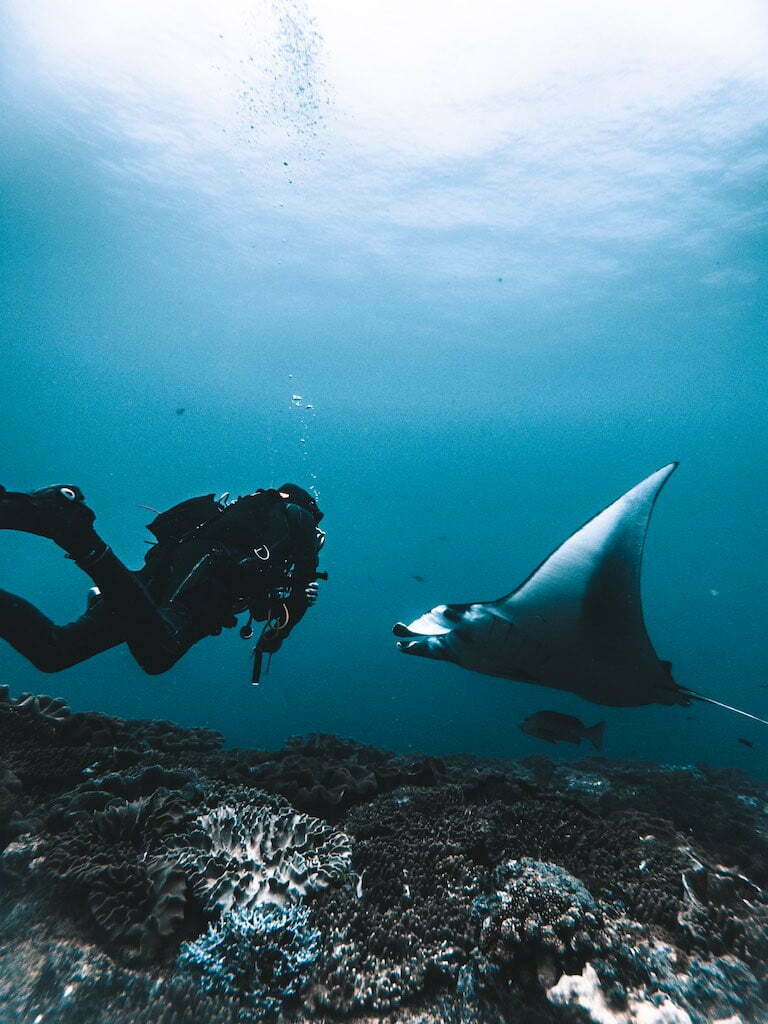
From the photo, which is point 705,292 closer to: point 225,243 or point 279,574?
point 225,243

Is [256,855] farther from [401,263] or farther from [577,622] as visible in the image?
[401,263]

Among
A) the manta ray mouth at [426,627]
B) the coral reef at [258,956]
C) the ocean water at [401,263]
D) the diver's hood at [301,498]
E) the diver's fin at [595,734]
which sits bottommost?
the diver's fin at [595,734]

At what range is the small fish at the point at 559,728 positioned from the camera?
6082mm

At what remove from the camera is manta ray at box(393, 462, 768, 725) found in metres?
4.30

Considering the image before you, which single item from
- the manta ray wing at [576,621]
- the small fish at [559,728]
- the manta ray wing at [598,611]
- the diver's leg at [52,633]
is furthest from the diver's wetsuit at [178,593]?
the small fish at [559,728]

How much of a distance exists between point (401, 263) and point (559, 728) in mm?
21853

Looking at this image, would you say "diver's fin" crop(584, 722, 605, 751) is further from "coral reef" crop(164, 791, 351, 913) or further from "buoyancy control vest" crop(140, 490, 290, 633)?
"buoyancy control vest" crop(140, 490, 290, 633)

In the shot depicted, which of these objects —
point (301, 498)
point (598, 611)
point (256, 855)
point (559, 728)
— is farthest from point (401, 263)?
point (256, 855)

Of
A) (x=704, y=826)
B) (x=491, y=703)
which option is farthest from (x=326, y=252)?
(x=491, y=703)

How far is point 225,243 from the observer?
22.8 meters

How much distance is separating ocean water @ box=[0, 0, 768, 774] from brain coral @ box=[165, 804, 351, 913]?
55.3 ft

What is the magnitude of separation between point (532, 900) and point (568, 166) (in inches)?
774

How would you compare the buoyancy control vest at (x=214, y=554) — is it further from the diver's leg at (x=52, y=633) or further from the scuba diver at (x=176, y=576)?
the diver's leg at (x=52, y=633)

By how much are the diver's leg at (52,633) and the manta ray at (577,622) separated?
2.49 m
